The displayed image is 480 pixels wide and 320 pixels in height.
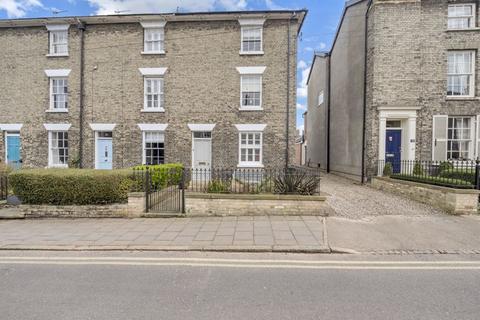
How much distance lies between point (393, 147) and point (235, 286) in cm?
1289

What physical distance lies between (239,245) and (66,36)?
16.5m

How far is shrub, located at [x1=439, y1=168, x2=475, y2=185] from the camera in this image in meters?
8.56

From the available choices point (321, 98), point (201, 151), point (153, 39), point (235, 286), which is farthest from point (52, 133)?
point (321, 98)

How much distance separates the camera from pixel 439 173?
10.0m

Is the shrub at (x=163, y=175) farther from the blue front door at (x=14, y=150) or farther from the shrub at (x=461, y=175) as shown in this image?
the blue front door at (x=14, y=150)

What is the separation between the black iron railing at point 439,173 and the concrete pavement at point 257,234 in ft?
4.72

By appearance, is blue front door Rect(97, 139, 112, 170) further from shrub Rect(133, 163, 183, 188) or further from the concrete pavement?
the concrete pavement

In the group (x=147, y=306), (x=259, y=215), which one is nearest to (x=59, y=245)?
(x=147, y=306)

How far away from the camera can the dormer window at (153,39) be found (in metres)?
14.5

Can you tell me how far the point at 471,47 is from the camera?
42.2 feet

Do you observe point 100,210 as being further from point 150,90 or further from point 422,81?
point 422,81

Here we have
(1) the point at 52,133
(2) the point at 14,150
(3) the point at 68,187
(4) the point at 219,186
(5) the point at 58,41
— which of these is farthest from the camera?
(2) the point at 14,150

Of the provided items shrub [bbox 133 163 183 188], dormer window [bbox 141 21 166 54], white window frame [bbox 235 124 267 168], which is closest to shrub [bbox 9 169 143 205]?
shrub [bbox 133 163 183 188]

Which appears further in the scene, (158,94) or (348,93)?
(348,93)
